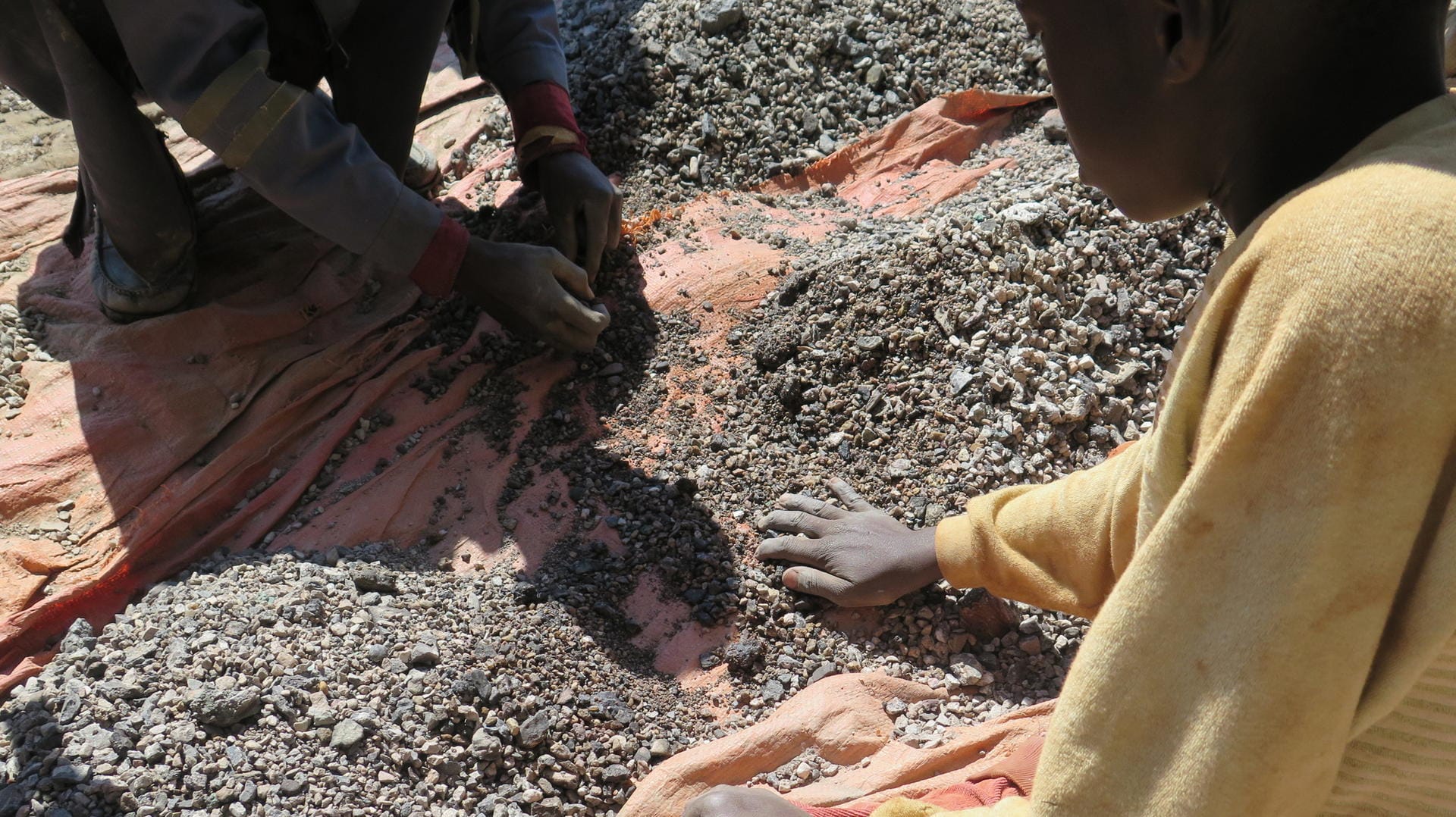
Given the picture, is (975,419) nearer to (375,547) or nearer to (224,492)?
(375,547)


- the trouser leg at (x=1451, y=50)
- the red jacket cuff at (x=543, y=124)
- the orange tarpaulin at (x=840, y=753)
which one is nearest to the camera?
the orange tarpaulin at (x=840, y=753)

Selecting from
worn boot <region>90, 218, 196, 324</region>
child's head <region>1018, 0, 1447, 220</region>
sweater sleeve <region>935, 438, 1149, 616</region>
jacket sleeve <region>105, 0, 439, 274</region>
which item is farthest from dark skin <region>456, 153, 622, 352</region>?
child's head <region>1018, 0, 1447, 220</region>

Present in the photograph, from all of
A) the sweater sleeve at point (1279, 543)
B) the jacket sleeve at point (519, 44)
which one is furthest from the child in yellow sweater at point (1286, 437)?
the jacket sleeve at point (519, 44)

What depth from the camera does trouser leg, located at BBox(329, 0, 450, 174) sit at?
2.71 meters

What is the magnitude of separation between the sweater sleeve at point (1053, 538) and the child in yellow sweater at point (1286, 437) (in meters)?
0.51

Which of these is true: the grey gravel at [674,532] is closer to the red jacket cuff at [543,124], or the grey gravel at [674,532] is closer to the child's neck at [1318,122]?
the red jacket cuff at [543,124]

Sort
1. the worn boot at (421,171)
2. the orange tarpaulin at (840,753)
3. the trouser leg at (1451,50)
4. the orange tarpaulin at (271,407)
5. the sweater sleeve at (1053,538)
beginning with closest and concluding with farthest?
the sweater sleeve at (1053,538) → the orange tarpaulin at (840,753) → the orange tarpaulin at (271,407) → the trouser leg at (1451,50) → the worn boot at (421,171)

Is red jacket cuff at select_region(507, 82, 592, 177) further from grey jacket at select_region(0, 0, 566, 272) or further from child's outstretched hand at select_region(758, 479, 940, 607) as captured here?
A: child's outstretched hand at select_region(758, 479, 940, 607)

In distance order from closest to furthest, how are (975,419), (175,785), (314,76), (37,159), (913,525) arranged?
1. (175,785)
2. (913,525)
3. (975,419)
4. (314,76)
5. (37,159)

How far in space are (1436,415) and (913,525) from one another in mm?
1315

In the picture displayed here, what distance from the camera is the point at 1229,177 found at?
3.55 feet

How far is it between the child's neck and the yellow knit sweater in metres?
0.06

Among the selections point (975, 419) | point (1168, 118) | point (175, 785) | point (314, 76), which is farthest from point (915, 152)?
point (175, 785)

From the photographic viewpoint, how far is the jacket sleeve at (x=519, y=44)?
277 centimetres
